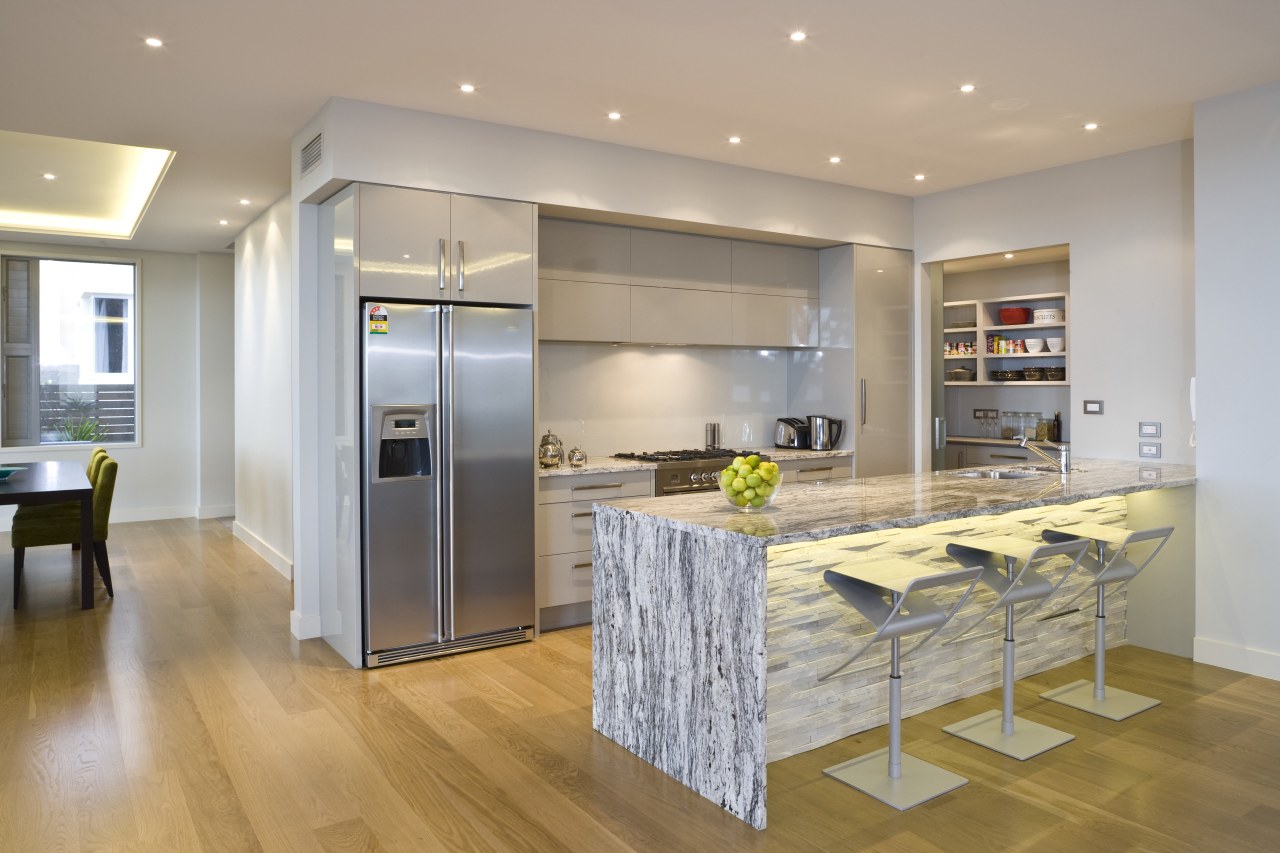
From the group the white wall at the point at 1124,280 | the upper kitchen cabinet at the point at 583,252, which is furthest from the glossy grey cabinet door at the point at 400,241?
the white wall at the point at 1124,280

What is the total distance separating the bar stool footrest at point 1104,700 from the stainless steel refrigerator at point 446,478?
2576 mm

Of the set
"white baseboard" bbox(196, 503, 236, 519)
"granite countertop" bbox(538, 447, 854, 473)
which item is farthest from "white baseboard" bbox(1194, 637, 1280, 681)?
"white baseboard" bbox(196, 503, 236, 519)

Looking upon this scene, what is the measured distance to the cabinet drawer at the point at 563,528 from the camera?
473cm

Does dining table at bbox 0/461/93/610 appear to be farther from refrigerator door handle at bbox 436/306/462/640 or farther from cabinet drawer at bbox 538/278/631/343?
cabinet drawer at bbox 538/278/631/343

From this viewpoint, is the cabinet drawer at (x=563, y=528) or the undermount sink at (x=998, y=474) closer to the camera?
the undermount sink at (x=998, y=474)

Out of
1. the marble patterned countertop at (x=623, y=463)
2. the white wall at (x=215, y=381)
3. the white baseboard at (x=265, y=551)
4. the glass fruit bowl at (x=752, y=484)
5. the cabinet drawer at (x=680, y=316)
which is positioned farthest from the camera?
the white wall at (x=215, y=381)

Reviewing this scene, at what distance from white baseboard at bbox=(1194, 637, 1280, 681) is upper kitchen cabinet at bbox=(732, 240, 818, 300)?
318cm

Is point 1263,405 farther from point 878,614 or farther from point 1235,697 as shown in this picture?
point 878,614

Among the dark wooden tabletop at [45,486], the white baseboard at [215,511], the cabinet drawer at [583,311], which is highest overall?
the cabinet drawer at [583,311]

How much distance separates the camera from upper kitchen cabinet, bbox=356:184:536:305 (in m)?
4.11

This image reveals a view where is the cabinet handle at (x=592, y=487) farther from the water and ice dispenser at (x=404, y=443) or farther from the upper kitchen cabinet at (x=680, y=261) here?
the upper kitchen cabinet at (x=680, y=261)

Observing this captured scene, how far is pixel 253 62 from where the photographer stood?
3588mm

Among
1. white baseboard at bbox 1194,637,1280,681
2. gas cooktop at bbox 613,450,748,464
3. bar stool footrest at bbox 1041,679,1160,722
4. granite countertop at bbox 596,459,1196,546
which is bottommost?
bar stool footrest at bbox 1041,679,1160,722

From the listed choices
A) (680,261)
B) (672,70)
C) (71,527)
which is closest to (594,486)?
(680,261)
